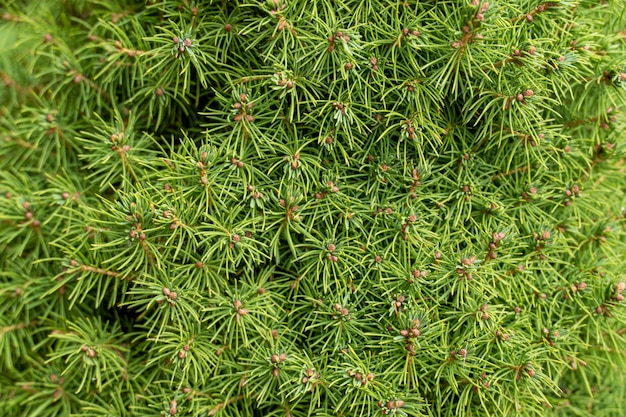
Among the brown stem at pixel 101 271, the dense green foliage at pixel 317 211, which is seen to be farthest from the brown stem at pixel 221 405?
the brown stem at pixel 101 271

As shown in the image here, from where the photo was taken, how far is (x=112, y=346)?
977mm

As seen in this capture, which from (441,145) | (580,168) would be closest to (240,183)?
(441,145)

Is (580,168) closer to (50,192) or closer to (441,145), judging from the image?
(441,145)

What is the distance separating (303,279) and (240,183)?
20cm

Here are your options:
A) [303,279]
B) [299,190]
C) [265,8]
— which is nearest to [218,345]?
A: [303,279]

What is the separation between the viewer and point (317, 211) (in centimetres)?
95

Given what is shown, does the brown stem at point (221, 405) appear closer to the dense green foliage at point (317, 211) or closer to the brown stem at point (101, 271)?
the dense green foliage at point (317, 211)

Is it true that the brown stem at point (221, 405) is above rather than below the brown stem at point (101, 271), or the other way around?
below

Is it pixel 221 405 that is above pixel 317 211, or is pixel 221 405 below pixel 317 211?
below

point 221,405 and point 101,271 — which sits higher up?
point 101,271

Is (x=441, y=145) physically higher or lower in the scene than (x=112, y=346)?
higher

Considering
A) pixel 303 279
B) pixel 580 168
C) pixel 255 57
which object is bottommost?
pixel 303 279

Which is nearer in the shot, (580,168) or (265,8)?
(265,8)

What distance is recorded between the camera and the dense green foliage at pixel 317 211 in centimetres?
91
